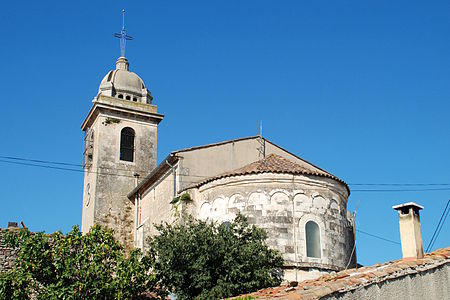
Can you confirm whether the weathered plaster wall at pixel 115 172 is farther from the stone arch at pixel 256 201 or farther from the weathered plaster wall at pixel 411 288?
the weathered plaster wall at pixel 411 288

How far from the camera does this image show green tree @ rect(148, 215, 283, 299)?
768 inches

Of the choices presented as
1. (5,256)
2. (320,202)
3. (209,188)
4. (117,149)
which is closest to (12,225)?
(5,256)

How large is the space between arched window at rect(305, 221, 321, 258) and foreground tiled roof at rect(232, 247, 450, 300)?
26.1ft

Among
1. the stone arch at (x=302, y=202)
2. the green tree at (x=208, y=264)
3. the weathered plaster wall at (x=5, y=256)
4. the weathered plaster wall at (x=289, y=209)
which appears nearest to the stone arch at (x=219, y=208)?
the weathered plaster wall at (x=289, y=209)

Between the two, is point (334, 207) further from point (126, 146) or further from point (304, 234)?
point (126, 146)

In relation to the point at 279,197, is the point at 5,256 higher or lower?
lower

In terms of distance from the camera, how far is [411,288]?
13383mm

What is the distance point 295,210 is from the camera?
23.1 m

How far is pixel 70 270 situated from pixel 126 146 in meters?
17.3

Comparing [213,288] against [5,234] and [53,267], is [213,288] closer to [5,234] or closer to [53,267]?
[53,267]

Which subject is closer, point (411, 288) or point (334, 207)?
point (411, 288)

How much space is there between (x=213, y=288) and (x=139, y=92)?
20479 millimetres

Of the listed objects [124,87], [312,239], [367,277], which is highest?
[124,87]

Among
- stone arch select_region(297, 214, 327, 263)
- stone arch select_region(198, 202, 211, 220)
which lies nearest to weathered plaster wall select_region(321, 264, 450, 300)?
stone arch select_region(297, 214, 327, 263)
